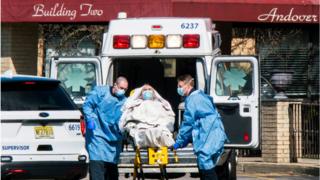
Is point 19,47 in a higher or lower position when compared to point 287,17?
lower

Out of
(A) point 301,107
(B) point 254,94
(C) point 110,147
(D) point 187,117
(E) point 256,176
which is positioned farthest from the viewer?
(A) point 301,107

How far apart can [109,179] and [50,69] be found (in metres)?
2.18

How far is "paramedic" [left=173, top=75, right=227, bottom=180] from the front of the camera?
10.2 metres

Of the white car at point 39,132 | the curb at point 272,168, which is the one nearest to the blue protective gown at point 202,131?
the white car at point 39,132

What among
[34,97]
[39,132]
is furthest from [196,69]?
[39,132]

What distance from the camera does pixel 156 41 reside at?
12.8 m

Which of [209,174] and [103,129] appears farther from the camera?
[103,129]

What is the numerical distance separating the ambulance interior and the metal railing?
4245mm

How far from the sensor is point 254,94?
41.0 feet

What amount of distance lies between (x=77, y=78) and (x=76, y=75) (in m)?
0.05

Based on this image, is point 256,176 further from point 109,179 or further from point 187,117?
point 187,117

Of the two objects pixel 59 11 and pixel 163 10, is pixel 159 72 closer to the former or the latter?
pixel 163 10

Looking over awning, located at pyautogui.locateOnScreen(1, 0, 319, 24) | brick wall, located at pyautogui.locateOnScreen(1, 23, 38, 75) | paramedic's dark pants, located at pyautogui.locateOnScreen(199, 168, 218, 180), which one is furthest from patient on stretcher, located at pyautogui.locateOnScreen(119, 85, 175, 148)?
brick wall, located at pyautogui.locateOnScreen(1, 23, 38, 75)

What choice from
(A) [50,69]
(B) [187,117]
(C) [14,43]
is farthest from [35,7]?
(B) [187,117]
